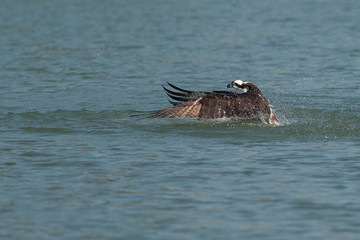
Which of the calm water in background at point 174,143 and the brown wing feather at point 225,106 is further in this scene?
the brown wing feather at point 225,106

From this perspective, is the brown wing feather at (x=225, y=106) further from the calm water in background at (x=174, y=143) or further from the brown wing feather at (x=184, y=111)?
the calm water in background at (x=174, y=143)

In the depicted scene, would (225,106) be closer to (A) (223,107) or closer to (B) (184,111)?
(A) (223,107)

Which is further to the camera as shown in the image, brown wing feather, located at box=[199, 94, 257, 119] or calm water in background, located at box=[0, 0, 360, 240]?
brown wing feather, located at box=[199, 94, 257, 119]

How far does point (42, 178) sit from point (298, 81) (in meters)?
8.49

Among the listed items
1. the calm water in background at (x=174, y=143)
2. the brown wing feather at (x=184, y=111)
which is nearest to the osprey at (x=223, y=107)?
the brown wing feather at (x=184, y=111)

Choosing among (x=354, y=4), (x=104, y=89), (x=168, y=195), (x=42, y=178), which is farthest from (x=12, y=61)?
(x=354, y=4)

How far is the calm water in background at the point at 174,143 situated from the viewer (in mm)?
7191

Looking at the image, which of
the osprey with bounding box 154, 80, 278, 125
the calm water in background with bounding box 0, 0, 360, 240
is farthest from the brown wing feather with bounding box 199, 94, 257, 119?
the calm water in background with bounding box 0, 0, 360, 240

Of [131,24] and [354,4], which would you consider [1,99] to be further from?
[354,4]

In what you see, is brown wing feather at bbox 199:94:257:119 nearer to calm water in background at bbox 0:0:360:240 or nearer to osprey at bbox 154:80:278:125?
osprey at bbox 154:80:278:125

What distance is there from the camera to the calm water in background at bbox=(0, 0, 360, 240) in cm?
719

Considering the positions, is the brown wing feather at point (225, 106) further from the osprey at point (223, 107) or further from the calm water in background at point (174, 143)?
the calm water in background at point (174, 143)

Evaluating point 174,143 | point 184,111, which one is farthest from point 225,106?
point 174,143

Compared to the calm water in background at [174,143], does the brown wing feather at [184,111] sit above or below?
above
